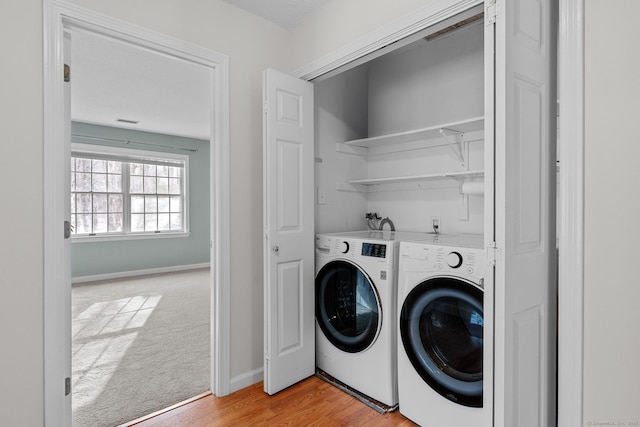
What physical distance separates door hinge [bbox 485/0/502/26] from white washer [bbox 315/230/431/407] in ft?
3.90

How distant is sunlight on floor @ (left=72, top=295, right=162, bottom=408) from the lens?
7.58 ft

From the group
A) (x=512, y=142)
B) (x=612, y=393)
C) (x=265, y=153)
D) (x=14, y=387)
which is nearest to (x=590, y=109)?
(x=512, y=142)

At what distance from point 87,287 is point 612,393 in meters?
5.99

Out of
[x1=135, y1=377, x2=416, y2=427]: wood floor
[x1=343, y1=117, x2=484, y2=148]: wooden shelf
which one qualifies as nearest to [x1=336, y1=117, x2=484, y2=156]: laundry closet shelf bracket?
[x1=343, y1=117, x2=484, y2=148]: wooden shelf

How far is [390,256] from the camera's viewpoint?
6.56 feet

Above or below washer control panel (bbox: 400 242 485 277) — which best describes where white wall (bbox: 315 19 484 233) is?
above

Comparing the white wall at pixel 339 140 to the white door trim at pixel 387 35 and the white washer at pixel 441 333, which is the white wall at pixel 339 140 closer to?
the white door trim at pixel 387 35

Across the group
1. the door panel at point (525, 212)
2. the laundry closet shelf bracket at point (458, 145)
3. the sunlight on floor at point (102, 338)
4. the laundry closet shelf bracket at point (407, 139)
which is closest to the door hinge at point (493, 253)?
the door panel at point (525, 212)

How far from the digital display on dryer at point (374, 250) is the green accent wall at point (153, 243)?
5.18 metres

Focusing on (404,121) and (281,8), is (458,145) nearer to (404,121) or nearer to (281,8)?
(404,121)

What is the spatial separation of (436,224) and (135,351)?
2.66m

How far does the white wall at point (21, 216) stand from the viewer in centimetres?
150

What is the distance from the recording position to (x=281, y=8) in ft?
7.47

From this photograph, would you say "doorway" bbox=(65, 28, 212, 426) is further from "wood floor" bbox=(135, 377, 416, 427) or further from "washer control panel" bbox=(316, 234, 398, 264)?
"washer control panel" bbox=(316, 234, 398, 264)
